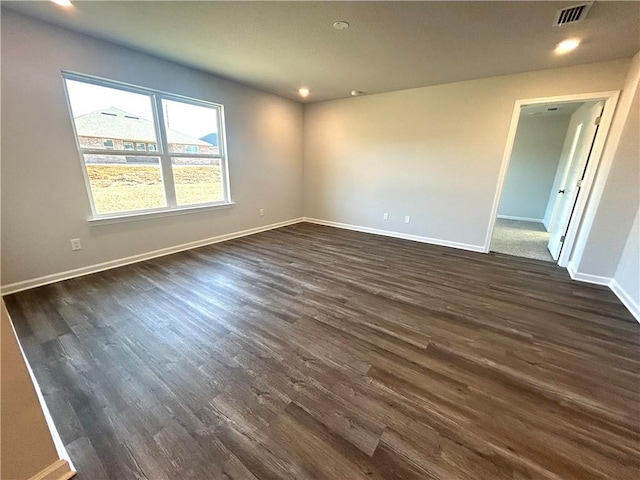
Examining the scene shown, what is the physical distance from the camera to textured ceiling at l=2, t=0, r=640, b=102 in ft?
6.99

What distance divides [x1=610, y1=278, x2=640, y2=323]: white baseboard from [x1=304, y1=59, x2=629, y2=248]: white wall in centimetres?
150

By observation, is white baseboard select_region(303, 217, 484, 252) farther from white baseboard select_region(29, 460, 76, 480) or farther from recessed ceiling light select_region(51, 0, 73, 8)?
white baseboard select_region(29, 460, 76, 480)

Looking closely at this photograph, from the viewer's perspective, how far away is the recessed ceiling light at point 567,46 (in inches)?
101

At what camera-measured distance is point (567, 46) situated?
268 cm

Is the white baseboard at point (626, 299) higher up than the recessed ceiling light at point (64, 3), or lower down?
lower down

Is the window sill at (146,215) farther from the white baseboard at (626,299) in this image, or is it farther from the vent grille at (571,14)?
the white baseboard at (626,299)

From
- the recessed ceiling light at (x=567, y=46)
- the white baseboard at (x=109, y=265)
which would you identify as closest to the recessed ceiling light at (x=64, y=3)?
the white baseboard at (x=109, y=265)

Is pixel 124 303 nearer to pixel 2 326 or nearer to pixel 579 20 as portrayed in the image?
pixel 2 326

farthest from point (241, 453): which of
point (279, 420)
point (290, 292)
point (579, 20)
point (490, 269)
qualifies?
point (579, 20)

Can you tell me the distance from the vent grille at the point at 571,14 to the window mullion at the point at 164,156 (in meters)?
4.32

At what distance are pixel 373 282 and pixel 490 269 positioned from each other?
173cm

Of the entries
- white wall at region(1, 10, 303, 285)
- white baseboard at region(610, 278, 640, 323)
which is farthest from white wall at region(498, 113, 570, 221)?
white wall at region(1, 10, 303, 285)

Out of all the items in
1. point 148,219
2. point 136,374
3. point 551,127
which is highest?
point 551,127

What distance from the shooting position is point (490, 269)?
3494 mm
